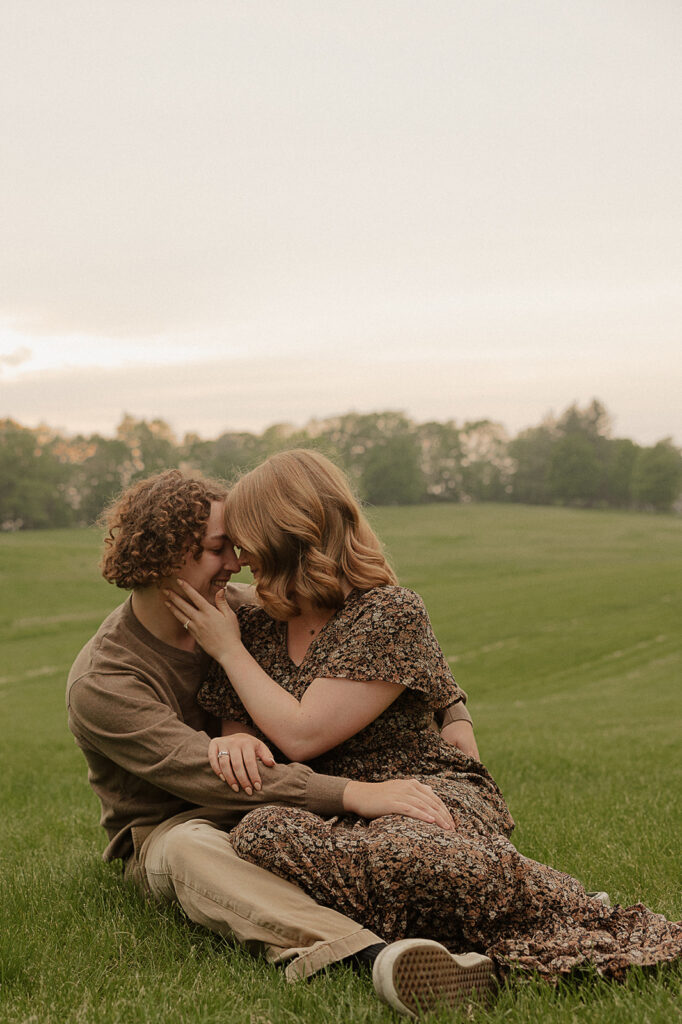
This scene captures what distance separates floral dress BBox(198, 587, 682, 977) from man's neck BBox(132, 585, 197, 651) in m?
0.54

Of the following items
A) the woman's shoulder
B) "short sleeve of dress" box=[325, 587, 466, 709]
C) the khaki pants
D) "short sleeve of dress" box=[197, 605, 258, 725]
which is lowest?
the khaki pants

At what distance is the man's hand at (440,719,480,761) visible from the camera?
5.21 m

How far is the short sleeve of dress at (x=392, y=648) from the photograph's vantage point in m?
4.40

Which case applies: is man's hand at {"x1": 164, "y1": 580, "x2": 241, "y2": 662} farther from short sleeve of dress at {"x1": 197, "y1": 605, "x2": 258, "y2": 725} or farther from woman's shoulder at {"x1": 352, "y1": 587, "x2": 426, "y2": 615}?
woman's shoulder at {"x1": 352, "y1": 587, "x2": 426, "y2": 615}

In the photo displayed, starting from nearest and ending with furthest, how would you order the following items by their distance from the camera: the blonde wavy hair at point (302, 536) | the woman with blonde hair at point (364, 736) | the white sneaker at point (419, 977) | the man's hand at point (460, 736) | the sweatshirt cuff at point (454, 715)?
the white sneaker at point (419, 977) → the woman with blonde hair at point (364, 736) → the blonde wavy hair at point (302, 536) → the man's hand at point (460, 736) → the sweatshirt cuff at point (454, 715)

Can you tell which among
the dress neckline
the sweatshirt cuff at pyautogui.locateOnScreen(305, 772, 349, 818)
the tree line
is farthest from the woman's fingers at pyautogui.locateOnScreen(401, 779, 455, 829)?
the tree line

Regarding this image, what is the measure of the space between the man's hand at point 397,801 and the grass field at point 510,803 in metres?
0.70

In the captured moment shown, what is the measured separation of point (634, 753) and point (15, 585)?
38.9m

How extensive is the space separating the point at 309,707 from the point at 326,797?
38 cm

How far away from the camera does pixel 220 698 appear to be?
16.1 ft

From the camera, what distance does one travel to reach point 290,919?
152 inches

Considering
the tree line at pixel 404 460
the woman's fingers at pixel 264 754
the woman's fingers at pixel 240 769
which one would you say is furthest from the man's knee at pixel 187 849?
the tree line at pixel 404 460

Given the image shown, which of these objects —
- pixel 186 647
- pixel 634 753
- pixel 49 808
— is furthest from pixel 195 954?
pixel 634 753

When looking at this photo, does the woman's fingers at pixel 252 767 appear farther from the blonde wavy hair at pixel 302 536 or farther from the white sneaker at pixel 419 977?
the white sneaker at pixel 419 977
